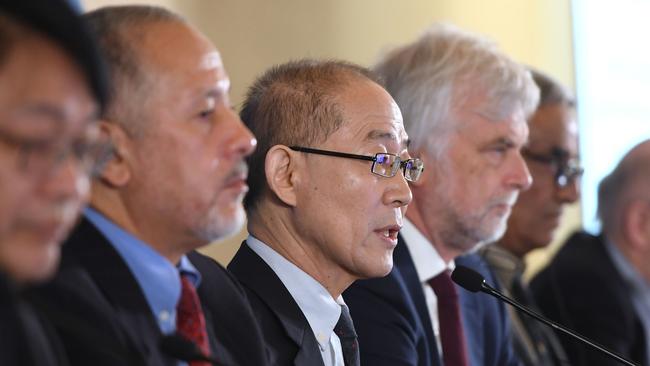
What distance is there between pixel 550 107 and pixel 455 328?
5.16ft

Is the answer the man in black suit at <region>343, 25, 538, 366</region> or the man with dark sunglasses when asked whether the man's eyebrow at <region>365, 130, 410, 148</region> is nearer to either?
the man in black suit at <region>343, 25, 538, 366</region>

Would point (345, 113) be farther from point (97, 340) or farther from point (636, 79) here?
point (636, 79)

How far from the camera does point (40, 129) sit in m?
1.30

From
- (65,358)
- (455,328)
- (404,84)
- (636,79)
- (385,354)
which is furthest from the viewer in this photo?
(636,79)

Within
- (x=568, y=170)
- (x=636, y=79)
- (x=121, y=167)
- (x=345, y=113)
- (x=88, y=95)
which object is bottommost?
(x=636, y=79)

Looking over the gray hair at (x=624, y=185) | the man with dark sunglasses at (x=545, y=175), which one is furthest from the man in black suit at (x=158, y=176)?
the gray hair at (x=624, y=185)

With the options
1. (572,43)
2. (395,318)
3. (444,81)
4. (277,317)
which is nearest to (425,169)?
(444,81)

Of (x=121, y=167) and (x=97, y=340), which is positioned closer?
(x=97, y=340)

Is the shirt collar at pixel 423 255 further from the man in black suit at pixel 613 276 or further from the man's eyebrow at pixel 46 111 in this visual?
the man's eyebrow at pixel 46 111

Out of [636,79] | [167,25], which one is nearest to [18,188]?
[167,25]

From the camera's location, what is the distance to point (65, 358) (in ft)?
5.12

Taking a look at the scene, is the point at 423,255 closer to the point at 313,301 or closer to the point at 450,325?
the point at 450,325

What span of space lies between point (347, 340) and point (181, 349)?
2.67 ft

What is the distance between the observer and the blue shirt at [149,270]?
73.4 inches
